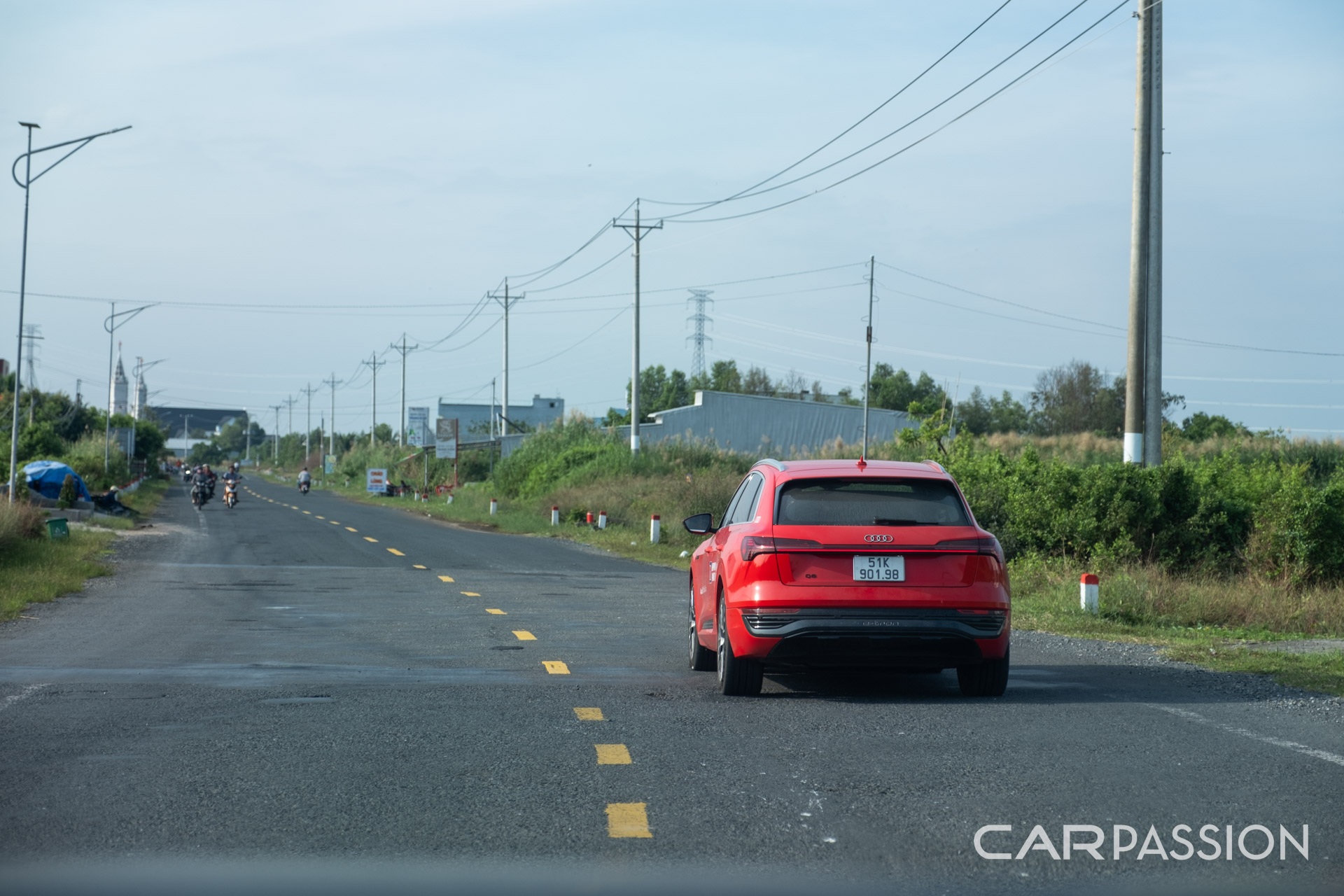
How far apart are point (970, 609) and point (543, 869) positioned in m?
4.57

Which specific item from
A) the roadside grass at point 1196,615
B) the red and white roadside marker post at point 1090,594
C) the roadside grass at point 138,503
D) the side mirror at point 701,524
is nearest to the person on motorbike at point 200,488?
the roadside grass at point 138,503

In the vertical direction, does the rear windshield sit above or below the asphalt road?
above

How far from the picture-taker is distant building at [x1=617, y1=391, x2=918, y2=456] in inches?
2879

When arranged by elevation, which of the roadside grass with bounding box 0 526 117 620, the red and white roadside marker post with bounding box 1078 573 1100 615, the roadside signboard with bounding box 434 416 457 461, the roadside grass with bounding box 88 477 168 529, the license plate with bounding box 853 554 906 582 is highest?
the roadside signboard with bounding box 434 416 457 461

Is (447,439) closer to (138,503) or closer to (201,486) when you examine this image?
(201,486)

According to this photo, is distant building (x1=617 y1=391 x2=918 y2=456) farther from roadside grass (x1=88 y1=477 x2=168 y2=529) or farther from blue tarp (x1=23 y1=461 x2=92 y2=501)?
blue tarp (x1=23 y1=461 x2=92 y2=501)

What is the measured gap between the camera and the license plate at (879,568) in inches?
349

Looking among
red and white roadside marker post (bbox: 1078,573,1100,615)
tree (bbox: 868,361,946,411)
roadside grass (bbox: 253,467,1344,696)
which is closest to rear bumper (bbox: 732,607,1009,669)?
roadside grass (bbox: 253,467,1344,696)

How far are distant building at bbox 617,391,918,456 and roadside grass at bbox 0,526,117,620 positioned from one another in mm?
47740

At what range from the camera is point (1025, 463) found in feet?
65.5

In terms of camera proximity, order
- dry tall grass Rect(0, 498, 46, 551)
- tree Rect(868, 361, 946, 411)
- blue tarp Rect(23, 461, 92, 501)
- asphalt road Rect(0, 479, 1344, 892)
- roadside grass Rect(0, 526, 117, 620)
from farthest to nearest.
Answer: tree Rect(868, 361, 946, 411), blue tarp Rect(23, 461, 92, 501), dry tall grass Rect(0, 498, 46, 551), roadside grass Rect(0, 526, 117, 620), asphalt road Rect(0, 479, 1344, 892)

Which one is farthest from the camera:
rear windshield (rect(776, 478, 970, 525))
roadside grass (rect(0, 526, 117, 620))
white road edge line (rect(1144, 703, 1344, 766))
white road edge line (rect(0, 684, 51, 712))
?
roadside grass (rect(0, 526, 117, 620))

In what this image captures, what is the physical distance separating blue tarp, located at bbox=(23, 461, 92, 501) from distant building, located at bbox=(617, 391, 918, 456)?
1375 inches

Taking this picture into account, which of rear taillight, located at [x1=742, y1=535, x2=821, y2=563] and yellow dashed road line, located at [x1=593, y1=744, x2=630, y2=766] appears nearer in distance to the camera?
yellow dashed road line, located at [x1=593, y1=744, x2=630, y2=766]
